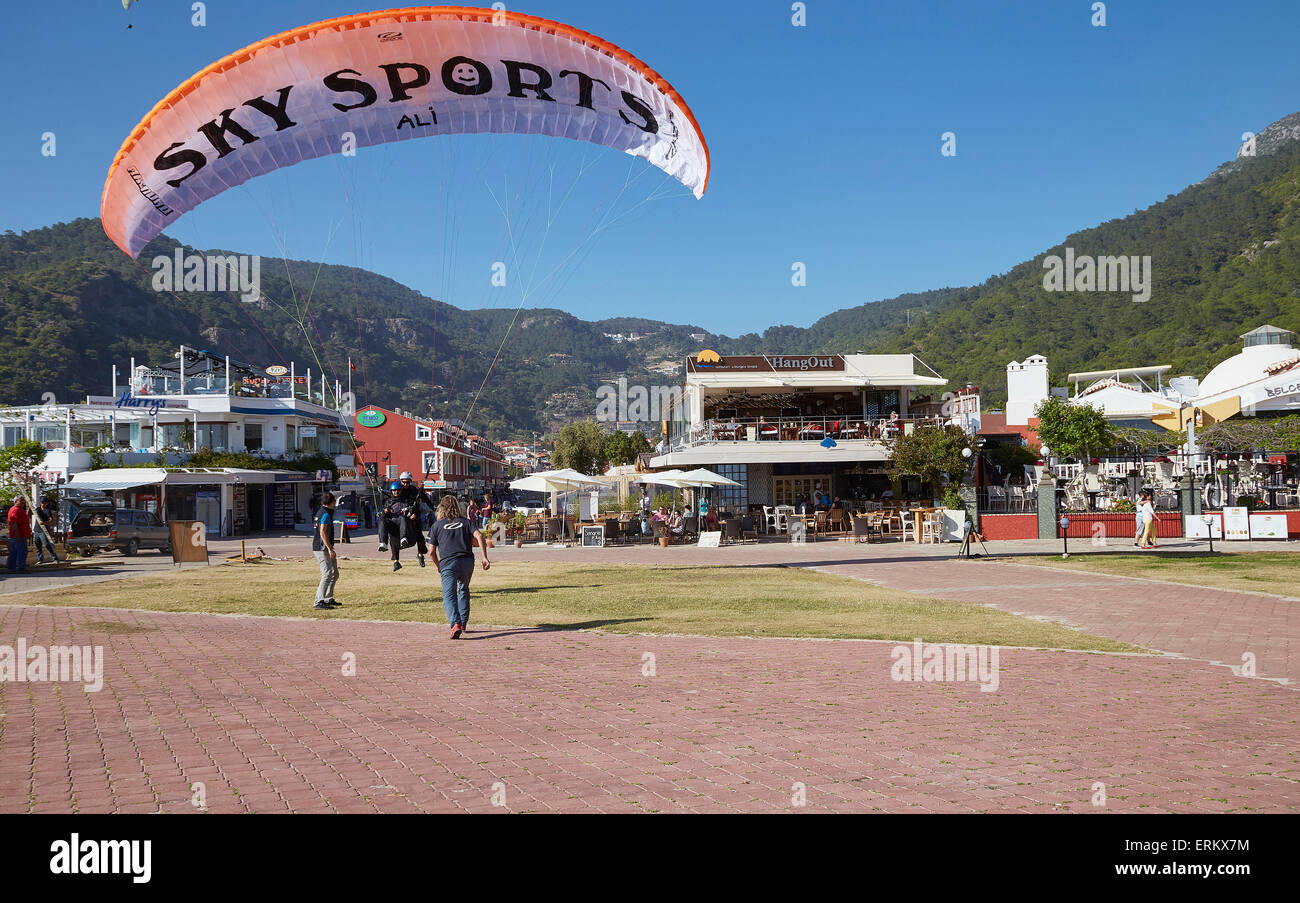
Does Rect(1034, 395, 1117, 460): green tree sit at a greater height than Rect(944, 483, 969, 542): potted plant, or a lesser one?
greater

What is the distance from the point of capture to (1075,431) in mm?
38469

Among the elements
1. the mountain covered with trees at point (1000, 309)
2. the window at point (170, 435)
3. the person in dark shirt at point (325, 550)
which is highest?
the mountain covered with trees at point (1000, 309)

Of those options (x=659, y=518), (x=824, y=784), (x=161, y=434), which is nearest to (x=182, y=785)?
(x=824, y=784)

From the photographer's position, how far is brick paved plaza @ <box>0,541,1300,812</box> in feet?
14.9

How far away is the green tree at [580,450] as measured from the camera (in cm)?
8500

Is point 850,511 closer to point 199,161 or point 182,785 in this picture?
point 199,161

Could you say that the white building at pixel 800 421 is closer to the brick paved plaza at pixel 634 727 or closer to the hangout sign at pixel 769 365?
the hangout sign at pixel 769 365

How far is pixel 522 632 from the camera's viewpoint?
10148mm

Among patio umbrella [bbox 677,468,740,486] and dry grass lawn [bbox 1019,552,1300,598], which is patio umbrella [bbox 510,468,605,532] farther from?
dry grass lawn [bbox 1019,552,1300,598]

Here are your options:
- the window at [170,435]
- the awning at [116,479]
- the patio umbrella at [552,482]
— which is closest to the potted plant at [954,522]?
the patio umbrella at [552,482]

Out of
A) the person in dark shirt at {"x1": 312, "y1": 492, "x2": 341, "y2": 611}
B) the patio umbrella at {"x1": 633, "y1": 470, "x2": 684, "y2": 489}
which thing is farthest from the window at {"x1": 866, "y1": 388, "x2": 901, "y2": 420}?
the person in dark shirt at {"x1": 312, "y1": 492, "x2": 341, "y2": 611}

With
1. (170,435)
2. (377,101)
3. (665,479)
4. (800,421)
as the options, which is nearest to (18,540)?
(377,101)

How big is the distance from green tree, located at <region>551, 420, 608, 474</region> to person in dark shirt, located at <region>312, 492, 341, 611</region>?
71237 mm

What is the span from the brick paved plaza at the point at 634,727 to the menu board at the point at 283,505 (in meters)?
39.8
